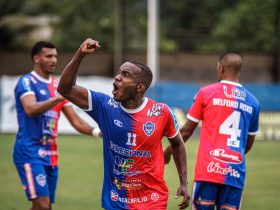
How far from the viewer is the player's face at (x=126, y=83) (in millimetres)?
6984

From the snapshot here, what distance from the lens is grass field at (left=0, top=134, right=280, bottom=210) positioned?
1255 centimetres

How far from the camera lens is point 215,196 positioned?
812 cm

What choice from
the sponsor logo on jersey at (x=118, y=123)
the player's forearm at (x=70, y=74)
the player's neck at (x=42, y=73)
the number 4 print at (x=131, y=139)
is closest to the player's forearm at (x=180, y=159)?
the number 4 print at (x=131, y=139)

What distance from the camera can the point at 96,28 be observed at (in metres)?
46.2

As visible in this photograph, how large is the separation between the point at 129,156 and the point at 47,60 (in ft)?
9.85

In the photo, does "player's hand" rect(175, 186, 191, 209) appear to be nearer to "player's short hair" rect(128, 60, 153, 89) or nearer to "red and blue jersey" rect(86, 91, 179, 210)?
"red and blue jersey" rect(86, 91, 179, 210)

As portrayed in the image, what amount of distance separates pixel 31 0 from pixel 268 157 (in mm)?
35347

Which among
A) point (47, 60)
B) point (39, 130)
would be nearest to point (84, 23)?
point (47, 60)

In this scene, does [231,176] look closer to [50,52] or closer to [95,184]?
[50,52]

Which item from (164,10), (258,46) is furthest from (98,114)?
(164,10)

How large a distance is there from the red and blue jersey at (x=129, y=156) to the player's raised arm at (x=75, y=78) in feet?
0.31

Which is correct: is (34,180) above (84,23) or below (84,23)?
below

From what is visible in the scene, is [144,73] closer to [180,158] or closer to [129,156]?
[129,156]

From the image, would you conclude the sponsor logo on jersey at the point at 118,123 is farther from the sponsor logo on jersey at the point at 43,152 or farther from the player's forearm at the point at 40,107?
the sponsor logo on jersey at the point at 43,152
